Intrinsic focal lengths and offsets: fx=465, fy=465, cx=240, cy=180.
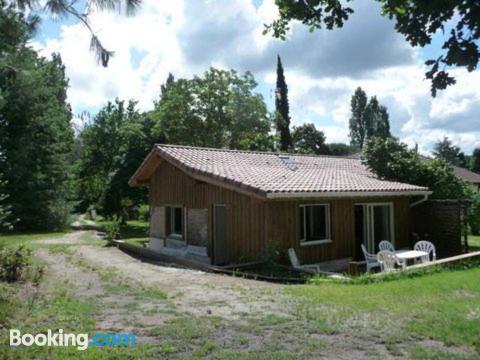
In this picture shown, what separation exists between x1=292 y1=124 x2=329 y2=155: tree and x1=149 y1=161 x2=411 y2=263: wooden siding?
3688 cm

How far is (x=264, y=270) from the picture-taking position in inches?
490

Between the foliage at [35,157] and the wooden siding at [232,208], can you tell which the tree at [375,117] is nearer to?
the foliage at [35,157]

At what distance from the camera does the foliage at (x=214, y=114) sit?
37.6 metres

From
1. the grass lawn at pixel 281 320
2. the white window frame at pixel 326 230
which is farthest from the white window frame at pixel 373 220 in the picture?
the grass lawn at pixel 281 320

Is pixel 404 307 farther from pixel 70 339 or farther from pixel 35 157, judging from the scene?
pixel 35 157

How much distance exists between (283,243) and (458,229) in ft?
23.9

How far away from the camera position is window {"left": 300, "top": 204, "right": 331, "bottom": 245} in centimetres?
1413

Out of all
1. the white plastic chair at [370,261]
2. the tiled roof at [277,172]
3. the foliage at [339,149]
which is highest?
the foliage at [339,149]

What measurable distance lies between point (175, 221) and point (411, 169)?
9.70 m

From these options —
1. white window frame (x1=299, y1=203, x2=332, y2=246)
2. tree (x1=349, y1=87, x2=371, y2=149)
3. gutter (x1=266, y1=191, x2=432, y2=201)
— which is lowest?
white window frame (x1=299, y1=203, x2=332, y2=246)

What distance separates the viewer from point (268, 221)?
42.1ft

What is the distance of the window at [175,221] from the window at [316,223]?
5.44 metres

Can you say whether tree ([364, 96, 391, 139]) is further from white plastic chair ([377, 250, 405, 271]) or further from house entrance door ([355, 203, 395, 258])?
white plastic chair ([377, 250, 405, 271])

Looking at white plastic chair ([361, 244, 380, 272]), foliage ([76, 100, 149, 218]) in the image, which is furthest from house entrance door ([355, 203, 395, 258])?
foliage ([76, 100, 149, 218])
